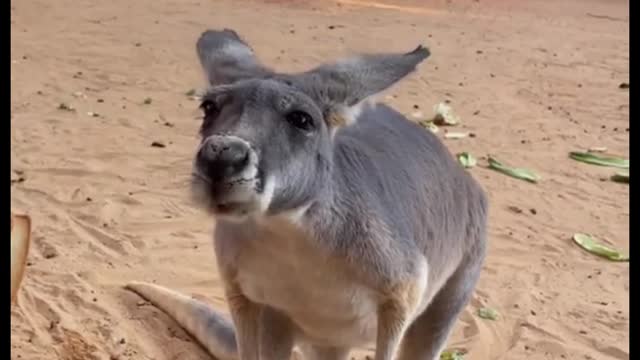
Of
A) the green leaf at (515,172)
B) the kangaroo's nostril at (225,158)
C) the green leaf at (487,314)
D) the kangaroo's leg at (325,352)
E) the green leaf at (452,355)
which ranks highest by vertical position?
the kangaroo's nostril at (225,158)

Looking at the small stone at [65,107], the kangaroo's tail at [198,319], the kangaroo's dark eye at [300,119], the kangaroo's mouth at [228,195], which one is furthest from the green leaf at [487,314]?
the small stone at [65,107]

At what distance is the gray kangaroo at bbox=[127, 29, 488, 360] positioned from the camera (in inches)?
105

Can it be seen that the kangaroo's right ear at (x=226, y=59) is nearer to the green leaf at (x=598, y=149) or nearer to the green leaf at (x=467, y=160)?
the green leaf at (x=467, y=160)

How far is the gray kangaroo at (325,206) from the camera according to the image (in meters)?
2.67

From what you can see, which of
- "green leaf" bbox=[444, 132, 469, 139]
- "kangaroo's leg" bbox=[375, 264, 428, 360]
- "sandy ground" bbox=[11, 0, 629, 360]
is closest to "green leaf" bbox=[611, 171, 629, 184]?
"sandy ground" bbox=[11, 0, 629, 360]

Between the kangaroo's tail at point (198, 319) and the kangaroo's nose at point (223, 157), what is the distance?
1672mm

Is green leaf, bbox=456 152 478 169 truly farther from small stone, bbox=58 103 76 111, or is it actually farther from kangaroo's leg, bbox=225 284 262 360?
kangaroo's leg, bbox=225 284 262 360

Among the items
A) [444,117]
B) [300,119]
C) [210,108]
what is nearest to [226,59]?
[210,108]

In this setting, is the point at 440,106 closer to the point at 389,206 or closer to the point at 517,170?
the point at 517,170

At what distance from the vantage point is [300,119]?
2.80 m

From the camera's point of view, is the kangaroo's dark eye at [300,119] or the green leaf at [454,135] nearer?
the kangaroo's dark eye at [300,119]

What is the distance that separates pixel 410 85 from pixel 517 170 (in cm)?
235

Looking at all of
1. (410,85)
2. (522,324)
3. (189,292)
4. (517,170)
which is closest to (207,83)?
(189,292)

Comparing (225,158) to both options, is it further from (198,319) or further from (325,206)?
(198,319)
